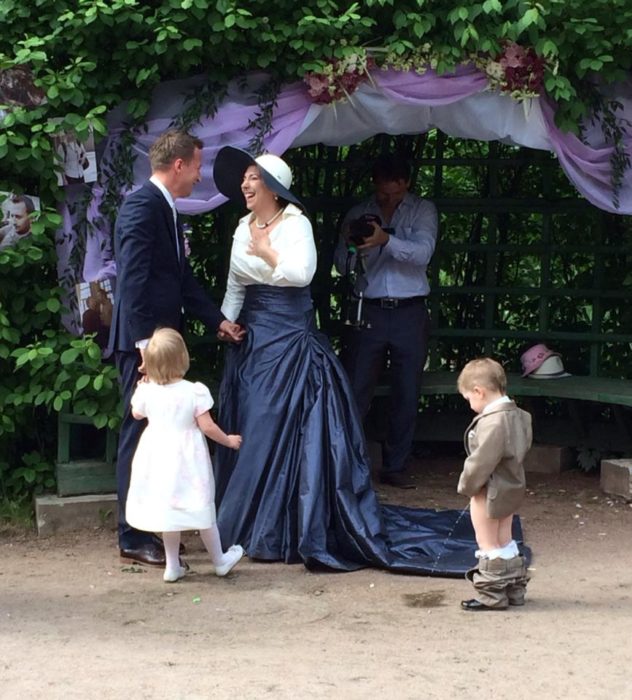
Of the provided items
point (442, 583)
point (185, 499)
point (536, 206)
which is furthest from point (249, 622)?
point (536, 206)

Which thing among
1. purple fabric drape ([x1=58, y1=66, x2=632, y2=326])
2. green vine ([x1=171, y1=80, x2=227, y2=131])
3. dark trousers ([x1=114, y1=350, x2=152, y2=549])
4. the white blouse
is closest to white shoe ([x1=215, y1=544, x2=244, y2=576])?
dark trousers ([x1=114, y1=350, x2=152, y2=549])

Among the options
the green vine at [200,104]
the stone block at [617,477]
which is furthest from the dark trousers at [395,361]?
the green vine at [200,104]

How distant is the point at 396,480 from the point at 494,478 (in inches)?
93.1

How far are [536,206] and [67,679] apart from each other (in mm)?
4559

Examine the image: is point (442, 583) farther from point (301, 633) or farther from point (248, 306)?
point (248, 306)

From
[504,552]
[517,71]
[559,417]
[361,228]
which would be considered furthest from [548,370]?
[504,552]

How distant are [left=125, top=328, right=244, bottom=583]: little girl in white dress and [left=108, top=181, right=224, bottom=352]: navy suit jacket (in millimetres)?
204

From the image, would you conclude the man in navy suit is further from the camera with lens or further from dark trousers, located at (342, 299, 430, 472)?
dark trousers, located at (342, 299, 430, 472)

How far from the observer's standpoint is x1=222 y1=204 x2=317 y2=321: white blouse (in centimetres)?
576

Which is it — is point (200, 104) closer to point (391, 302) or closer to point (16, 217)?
point (16, 217)

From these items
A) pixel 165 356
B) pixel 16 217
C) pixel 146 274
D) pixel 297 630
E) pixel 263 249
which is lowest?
pixel 297 630

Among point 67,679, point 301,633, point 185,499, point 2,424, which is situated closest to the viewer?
point 67,679

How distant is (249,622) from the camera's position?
16.2ft

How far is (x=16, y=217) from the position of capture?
19.8ft
